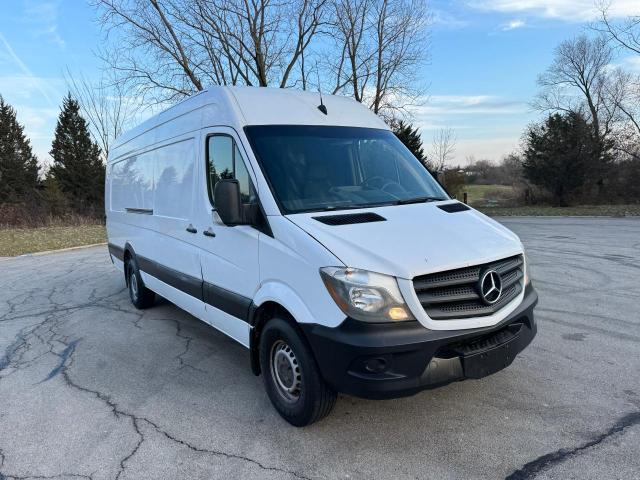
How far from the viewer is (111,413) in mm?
3729

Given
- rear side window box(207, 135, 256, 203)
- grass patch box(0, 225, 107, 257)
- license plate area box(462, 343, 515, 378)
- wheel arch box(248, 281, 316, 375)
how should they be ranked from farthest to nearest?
grass patch box(0, 225, 107, 257) < rear side window box(207, 135, 256, 203) < wheel arch box(248, 281, 316, 375) < license plate area box(462, 343, 515, 378)

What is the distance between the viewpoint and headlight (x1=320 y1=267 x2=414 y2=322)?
9.32 ft

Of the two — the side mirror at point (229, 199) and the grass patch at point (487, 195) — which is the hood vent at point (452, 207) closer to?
the side mirror at point (229, 199)

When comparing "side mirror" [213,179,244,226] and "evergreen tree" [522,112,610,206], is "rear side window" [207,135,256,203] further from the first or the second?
"evergreen tree" [522,112,610,206]

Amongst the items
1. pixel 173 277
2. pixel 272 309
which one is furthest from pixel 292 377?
pixel 173 277

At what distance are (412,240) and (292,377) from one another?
4.30ft

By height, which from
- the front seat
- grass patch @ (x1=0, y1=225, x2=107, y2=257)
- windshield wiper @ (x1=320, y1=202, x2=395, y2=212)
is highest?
the front seat

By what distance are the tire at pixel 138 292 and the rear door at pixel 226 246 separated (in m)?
2.66

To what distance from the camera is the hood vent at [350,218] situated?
3309 millimetres

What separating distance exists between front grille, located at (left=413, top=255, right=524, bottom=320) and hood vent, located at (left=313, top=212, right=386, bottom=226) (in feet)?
2.16

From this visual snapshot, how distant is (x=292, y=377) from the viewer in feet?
11.2

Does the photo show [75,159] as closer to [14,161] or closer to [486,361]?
[14,161]

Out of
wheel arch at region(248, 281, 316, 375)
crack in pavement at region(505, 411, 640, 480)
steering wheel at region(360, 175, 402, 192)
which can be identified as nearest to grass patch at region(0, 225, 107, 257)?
wheel arch at region(248, 281, 316, 375)

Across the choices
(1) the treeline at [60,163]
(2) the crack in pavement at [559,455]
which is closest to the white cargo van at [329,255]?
(2) the crack in pavement at [559,455]
